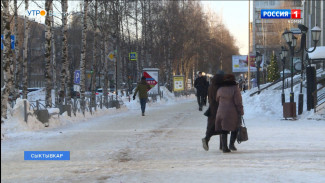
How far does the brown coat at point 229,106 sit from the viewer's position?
9727 millimetres

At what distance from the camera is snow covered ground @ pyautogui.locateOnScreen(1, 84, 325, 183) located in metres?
7.23

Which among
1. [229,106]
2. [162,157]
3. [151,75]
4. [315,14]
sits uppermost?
[315,14]

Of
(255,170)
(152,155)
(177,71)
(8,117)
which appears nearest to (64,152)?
(152,155)

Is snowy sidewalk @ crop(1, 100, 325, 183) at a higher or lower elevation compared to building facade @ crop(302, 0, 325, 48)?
lower

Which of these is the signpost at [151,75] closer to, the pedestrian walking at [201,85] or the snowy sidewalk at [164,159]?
the pedestrian walking at [201,85]

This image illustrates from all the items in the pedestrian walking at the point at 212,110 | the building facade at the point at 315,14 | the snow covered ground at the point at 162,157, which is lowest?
the snow covered ground at the point at 162,157

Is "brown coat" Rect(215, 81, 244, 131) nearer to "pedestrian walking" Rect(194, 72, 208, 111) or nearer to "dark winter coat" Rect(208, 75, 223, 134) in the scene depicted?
"dark winter coat" Rect(208, 75, 223, 134)

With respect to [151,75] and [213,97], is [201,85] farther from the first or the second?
[213,97]

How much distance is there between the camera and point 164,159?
9.09 m

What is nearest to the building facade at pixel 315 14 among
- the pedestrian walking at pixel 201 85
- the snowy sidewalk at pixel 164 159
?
the pedestrian walking at pixel 201 85

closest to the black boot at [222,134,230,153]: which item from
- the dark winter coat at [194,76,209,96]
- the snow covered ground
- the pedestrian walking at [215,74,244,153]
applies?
the pedestrian walking at [215,74,244,153]

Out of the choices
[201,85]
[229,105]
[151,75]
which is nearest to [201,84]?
[201,85]

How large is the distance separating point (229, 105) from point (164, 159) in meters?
1.61

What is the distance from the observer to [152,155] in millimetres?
9664
